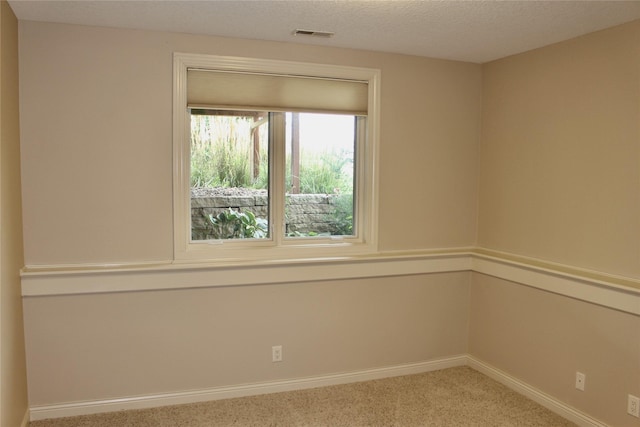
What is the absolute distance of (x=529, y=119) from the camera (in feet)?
11.2

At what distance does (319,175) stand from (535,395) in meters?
2.12

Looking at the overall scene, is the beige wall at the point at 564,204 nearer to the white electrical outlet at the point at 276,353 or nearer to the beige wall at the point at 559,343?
the beige wall at the point at 559,343

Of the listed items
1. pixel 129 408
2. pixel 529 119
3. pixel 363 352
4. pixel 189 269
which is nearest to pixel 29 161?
pixel 189 269

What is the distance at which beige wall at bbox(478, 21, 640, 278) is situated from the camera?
2754 mm

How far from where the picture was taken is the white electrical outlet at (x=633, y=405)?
2.66 meters

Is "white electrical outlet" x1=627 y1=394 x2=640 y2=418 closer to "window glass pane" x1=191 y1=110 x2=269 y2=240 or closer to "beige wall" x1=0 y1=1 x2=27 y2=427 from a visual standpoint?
"window glass pane" x1=191 y1=110 x2=269 y2=240

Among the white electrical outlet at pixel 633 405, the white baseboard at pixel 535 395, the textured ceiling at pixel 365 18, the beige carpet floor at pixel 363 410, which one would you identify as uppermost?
the textured ceiling at pixel 365 18

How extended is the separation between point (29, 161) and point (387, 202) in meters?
2.36

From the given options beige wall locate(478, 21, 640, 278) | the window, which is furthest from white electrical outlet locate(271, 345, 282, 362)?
beige wall locate(478, 21, 640, 278)

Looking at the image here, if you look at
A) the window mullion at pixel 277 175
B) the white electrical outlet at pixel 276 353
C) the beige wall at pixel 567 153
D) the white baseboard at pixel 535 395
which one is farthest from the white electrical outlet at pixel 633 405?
the window mullion at pixel 277 175

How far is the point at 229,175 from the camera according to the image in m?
3.36

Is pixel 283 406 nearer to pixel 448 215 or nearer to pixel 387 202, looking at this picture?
pixel 387 202

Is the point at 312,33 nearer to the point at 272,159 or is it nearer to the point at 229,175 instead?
the point at 272,159

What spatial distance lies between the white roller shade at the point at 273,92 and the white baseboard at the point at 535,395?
85.0 inches
